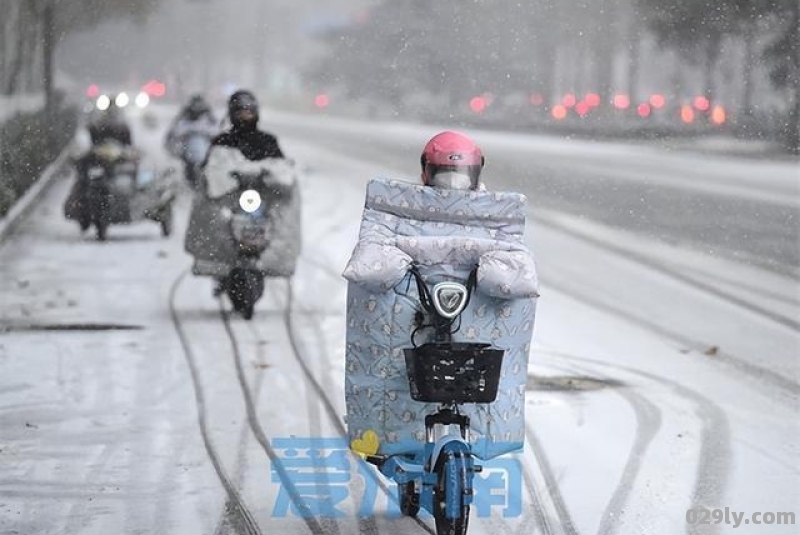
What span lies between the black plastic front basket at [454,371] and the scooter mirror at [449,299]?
19 centimetres

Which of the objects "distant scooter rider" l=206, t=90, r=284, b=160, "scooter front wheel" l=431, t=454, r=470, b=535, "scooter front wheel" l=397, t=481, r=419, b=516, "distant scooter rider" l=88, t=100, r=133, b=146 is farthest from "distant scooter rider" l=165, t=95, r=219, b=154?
"scooter front wheel" l=431, t=454, r=470, b=535

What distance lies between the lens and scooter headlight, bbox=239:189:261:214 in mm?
14773

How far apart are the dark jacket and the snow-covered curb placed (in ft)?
22.4

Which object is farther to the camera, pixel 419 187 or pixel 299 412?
pixel 299 412

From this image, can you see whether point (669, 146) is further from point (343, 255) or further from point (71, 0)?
point (343, 255)

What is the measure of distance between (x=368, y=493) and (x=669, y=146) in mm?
40120

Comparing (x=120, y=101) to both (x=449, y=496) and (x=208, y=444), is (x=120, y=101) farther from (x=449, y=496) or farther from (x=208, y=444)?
(x=449, y=496)

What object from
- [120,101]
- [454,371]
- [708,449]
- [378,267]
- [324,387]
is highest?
[378,267]

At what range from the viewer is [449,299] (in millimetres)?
7309

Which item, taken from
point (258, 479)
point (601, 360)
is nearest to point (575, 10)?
point (601, 360)

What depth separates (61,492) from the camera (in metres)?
8.55

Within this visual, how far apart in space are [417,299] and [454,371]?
0.53m

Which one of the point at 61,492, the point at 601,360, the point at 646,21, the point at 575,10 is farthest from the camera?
the point at 575,10

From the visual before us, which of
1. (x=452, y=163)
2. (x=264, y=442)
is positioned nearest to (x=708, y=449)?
(x=264, y=442)
